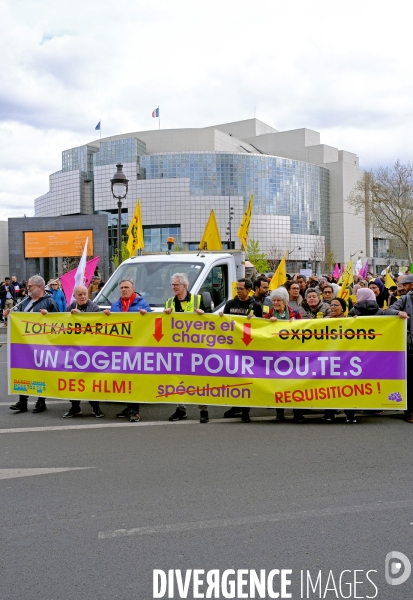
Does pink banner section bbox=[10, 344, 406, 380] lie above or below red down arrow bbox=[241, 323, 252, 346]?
below

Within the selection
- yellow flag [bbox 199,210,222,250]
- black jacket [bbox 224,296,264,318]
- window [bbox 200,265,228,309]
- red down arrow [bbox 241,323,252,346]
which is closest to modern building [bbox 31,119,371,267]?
yellow flag [bbox 199,210,222,250]

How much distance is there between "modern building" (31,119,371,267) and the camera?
8719cm

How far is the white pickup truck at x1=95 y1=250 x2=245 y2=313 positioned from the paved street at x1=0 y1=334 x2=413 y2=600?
8.53ft

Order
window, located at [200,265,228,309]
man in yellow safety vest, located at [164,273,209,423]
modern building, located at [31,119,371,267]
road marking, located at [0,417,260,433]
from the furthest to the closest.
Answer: modern building, located at [31,119,371,267] < window, located at [200,265,228,309] < man in yellow safety vest, located at [164,273,209,423] < road marking, located at [0,417,260,433]

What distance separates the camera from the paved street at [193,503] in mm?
3539

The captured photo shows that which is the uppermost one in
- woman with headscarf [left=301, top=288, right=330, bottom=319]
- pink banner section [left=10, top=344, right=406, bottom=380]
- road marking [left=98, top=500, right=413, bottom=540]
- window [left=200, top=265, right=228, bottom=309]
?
window [left=200, top=265, right=228, bottom=309]

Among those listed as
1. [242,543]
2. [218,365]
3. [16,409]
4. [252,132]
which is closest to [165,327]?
[218,365]

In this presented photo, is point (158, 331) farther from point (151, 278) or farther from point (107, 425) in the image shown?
point (151, 278)

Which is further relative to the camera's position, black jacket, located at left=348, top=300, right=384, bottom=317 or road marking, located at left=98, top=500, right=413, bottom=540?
black jacket, located at left=348, top=300, right=384, bottom=317

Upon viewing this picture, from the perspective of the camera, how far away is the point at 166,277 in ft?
30.8

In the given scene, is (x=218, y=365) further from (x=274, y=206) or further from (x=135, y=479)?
(x=274, y=206)

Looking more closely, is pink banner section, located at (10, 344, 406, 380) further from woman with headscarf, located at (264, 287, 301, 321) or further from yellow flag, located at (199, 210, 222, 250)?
yellow flag, located at (199, 210, 222, 250)

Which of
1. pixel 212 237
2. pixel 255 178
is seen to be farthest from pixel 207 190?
pixel 212 237

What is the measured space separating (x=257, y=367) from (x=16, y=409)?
3.55 metres
